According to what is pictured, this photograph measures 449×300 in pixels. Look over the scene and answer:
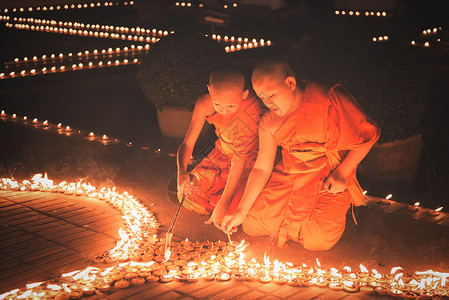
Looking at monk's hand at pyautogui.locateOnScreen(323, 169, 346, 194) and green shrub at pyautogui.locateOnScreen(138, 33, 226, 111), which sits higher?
green shrub at pyautogui.locateOnScreen(138, 33, 226, 111)

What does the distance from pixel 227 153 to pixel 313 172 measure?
0.80 metres

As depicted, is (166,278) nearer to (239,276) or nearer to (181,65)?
(239,276)

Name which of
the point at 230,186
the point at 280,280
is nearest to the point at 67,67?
the point at 230,186

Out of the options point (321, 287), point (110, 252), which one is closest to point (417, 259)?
point (321, 287)

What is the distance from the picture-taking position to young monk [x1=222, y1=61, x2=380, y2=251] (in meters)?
3.89

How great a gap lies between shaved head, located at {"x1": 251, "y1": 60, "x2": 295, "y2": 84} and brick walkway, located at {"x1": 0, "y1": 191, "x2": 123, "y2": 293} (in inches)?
68.2

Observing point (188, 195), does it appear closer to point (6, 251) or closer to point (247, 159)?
point (247, 159)

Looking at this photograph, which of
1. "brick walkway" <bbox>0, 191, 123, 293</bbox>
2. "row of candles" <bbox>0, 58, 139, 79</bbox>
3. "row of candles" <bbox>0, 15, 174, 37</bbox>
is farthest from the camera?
"row of candles" <bbox>0, 15, 174, 37</bbox>

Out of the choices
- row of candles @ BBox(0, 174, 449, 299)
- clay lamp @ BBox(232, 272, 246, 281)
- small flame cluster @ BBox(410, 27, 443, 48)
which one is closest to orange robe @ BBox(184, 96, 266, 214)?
row of candles @ BBox(0, 174, 449, 299)

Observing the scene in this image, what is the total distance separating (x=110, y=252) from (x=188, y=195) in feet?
3.02

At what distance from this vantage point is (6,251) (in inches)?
162

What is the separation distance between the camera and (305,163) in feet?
13.4

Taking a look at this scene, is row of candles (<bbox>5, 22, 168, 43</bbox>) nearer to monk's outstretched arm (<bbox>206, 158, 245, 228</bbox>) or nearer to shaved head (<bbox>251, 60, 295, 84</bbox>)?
monk's outstretched arm (<bbox>206, 158, 245, 228</bbox>)

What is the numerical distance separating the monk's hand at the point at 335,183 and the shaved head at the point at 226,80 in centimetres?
93
